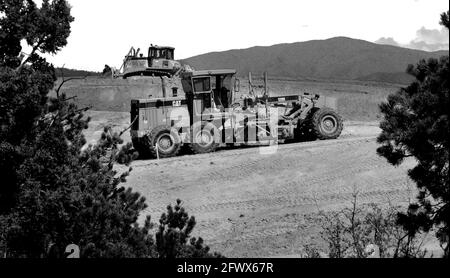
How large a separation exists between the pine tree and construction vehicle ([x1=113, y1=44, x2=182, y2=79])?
2837 centimetres

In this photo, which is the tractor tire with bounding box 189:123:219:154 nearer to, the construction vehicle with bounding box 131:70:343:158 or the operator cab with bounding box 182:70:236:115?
the construction vehicle with bounding box 131:70:343:158

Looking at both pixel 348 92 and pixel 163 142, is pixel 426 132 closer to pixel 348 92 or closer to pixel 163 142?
pixel 163 142

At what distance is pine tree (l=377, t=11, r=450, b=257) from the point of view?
8.49 metres

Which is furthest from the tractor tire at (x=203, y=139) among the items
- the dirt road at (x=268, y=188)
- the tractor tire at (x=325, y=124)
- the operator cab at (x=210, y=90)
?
the tractor tire at (x=325, y=124)

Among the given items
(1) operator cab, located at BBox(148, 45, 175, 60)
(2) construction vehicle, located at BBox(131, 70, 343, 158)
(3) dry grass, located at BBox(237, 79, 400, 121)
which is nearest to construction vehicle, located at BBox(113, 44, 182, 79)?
(1) operator cab, located at BBox(148, 45, 175, 60)

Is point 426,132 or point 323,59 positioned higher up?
point 323,59

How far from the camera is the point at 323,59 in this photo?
73438mm

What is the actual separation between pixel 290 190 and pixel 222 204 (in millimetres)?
2011

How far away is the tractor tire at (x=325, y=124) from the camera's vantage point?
25797mm

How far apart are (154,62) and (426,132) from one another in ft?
99.7

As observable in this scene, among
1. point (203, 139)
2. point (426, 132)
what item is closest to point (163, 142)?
point (203, 139)
